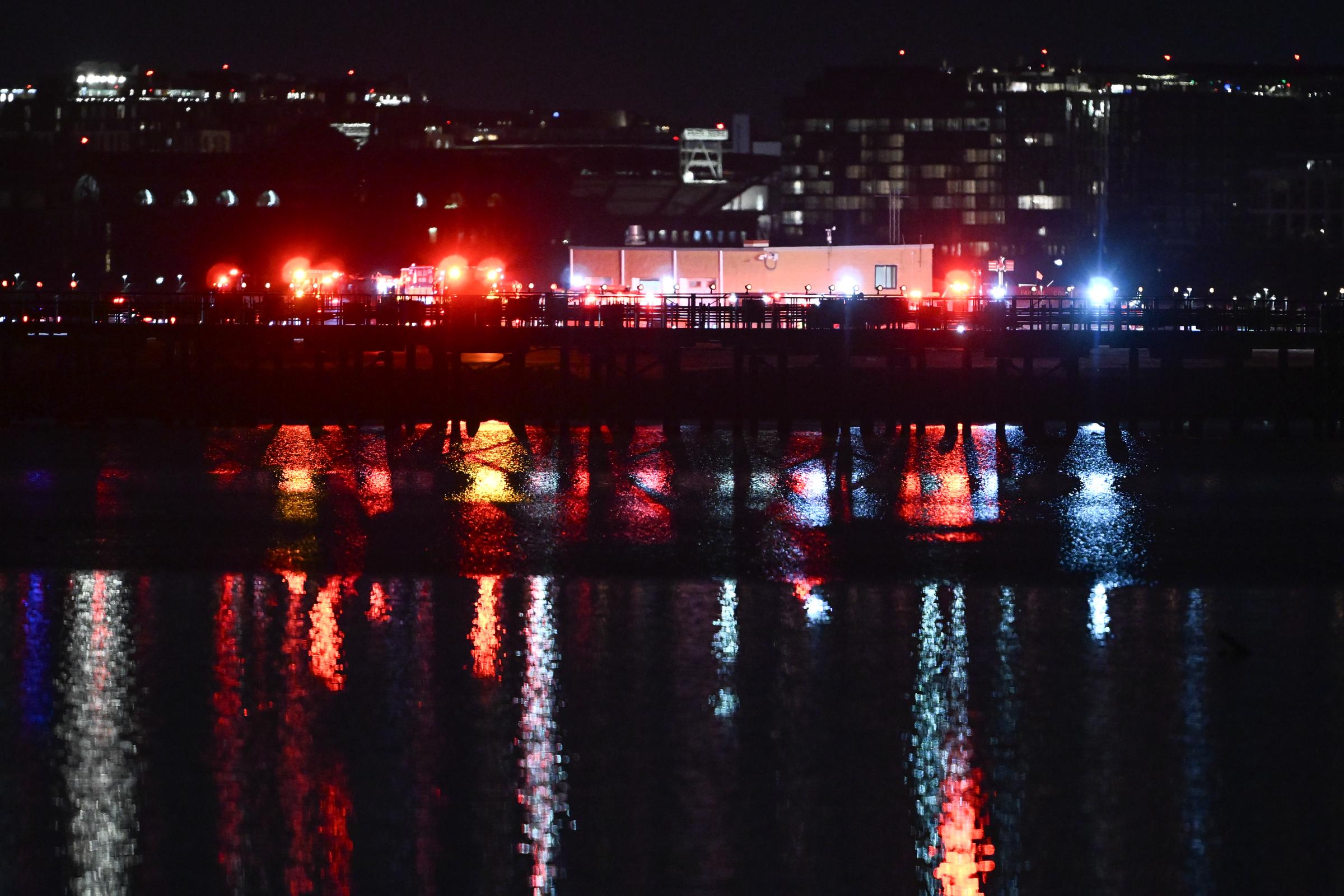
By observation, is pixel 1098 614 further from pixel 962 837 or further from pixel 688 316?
pixel 688 316

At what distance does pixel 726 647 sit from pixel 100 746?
5.67 metres

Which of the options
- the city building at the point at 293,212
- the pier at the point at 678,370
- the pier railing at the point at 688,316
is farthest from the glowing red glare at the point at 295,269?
the pier at the point at 678,370

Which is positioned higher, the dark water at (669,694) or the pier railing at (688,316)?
the pier railing at (688,316)

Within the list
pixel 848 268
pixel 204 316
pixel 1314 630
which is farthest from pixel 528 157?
pixel 1314 630

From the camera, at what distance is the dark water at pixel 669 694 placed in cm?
1070

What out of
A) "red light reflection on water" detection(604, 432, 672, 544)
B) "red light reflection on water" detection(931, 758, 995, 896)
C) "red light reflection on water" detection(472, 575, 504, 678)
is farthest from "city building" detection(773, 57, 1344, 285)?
"red light reflection on water" detection(931, 758, 995, 896)

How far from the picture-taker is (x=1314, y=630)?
17.3m

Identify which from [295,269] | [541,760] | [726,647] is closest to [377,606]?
[726,647]

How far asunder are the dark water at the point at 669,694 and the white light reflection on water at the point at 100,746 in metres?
0.04

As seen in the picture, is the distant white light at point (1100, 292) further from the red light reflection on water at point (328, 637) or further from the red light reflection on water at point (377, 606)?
the red light reflection on water at point (328, 637)

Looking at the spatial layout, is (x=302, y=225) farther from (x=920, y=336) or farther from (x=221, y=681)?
(x=221, y=681)

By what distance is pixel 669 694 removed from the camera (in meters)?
14.4

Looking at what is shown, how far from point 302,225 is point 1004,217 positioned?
8127 centimetres

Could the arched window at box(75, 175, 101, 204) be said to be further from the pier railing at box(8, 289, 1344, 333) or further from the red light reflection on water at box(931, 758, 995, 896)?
the red light reflection on water at box(931, 758, 995, 896)
